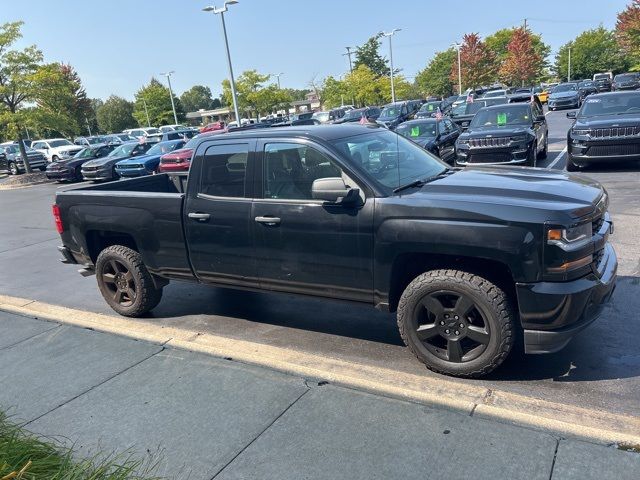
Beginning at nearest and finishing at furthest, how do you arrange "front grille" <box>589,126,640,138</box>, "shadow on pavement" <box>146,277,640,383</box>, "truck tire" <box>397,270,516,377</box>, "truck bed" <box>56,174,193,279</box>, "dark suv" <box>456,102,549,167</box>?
1. "truck tire" <box>397,270,516,377</box>
2. "shadow on pavement" <box>146,277,640,383</box>
3. "truck bed" <box>56,174,193,279</box>
4. "front grille" <box>589,126,640,138</box>
5. "dark suv" <box>456,102,549,167</box>

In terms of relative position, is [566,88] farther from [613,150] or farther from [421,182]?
[421,182]

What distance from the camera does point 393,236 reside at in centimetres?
394

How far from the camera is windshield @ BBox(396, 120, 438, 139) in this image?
1466cm

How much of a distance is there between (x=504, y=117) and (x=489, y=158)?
189 centimetres

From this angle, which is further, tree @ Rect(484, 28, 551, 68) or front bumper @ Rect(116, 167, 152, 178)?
tree @ Rect(484, 28, 551, 68)

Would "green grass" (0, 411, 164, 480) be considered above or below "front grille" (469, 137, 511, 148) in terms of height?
below

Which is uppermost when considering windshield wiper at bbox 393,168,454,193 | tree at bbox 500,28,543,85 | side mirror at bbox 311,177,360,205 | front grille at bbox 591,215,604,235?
tree at bbox 500,28,543,85

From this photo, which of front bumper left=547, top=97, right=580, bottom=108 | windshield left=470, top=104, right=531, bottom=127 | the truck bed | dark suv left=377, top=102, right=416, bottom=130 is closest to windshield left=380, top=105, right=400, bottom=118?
dark suv left=377, top=102, right=416, bottom=130

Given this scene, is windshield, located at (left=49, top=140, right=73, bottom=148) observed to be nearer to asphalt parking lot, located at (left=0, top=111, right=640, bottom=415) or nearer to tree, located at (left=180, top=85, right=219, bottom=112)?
asphalt parking lot, located at (left=0, top=111, right=640, bottom=415)

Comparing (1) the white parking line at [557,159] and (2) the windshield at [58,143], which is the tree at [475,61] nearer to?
(2) the windshield at [58,143]

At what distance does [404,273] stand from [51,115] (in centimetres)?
2463

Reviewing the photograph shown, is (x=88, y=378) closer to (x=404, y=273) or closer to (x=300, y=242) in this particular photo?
(x=300, y=242)

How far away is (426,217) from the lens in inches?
150

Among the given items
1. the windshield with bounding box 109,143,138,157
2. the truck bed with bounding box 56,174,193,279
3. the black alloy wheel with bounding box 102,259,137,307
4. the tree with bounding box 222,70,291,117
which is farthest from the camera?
the tree with bounding box 222,70,291,117
